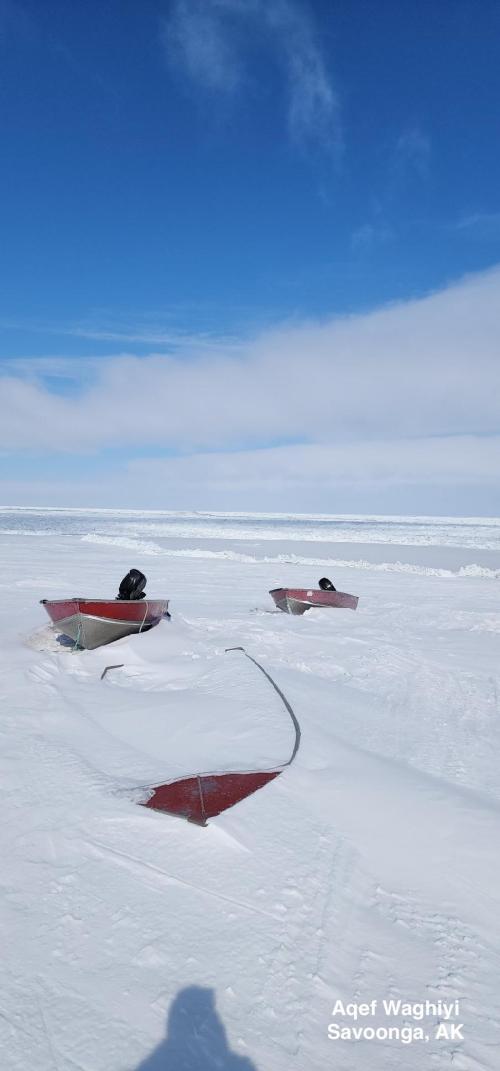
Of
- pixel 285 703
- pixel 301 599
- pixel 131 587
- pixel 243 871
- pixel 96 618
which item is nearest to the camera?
pixel 243 871

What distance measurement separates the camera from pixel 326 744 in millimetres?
5578

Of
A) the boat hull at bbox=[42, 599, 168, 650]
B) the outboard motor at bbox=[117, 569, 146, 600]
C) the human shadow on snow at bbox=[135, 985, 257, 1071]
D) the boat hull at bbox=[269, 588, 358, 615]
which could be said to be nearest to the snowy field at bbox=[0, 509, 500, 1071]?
the human shadow on snow at bbox=[135, 985, 257, 1071]

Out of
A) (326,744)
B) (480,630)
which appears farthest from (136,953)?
(480,630)

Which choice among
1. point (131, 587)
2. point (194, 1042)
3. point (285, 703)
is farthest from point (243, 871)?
point (131, 587)

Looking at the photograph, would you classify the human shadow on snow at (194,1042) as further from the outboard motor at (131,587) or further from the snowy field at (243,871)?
the outboard motor at (131,587)

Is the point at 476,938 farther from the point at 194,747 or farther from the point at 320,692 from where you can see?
the point at 320,692

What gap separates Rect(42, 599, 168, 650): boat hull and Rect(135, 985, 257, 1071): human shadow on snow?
276 inches

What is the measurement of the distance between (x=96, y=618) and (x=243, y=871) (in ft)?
20.7

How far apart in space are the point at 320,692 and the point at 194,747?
2540 mm

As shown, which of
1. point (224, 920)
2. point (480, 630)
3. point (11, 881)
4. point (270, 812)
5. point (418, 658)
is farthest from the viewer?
point (480, 630)

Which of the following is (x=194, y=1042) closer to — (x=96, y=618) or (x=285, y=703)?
(x=285, y=703)

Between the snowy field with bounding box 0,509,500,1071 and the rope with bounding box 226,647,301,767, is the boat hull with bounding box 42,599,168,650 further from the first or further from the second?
the rope with bounding box 226,647,301,767

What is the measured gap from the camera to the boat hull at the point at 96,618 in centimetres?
925

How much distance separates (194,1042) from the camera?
246cm
